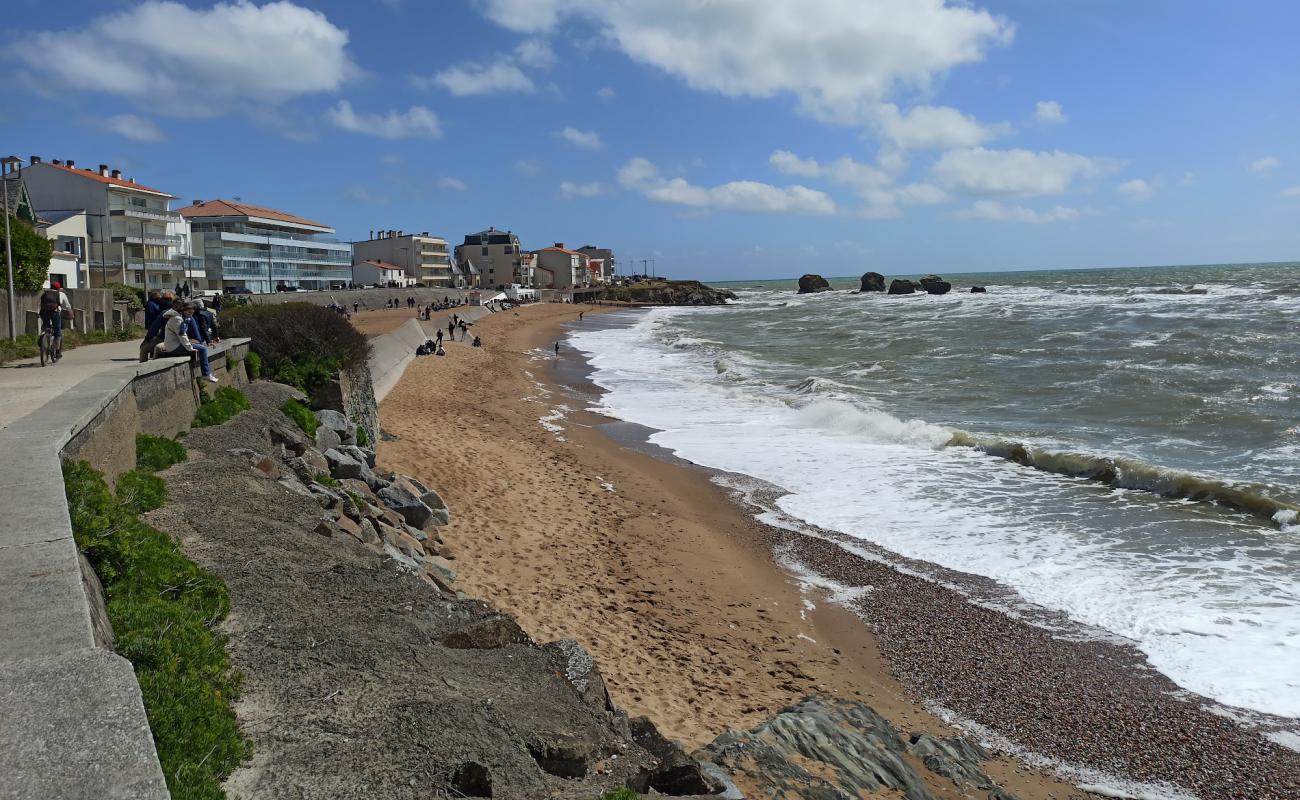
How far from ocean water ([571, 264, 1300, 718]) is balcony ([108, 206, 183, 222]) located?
36051mm

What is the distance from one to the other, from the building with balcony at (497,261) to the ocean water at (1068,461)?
87644 mm

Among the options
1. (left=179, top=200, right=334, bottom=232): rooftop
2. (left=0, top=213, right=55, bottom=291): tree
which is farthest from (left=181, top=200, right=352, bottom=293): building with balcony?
(left=0, top=213, right=55, bottom=291): tree

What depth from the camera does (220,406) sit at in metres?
10.2

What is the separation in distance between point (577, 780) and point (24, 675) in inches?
87.0

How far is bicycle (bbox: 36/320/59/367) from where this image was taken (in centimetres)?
1178

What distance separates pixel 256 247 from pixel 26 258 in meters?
59.8

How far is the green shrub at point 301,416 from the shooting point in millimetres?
11555

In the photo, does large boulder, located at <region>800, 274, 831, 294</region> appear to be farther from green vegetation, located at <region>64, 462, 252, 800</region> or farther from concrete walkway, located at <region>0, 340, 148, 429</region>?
green vegetation, located at <region>64, 462, 252, 800</region>

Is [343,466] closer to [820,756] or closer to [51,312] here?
[51,312]

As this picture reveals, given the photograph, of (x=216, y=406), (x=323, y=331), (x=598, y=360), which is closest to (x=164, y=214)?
(x=598, y=360)

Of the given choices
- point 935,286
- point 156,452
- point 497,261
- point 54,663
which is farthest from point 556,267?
point 54,663

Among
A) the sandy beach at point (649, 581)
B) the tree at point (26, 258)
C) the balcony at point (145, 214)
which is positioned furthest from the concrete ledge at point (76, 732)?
the balcony at point (145, 214)

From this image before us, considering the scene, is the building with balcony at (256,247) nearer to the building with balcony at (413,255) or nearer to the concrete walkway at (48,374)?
the building with balcony at (413,255)

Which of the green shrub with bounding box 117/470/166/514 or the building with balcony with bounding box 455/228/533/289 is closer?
the green shrub with bounding box 117/470/166/514
